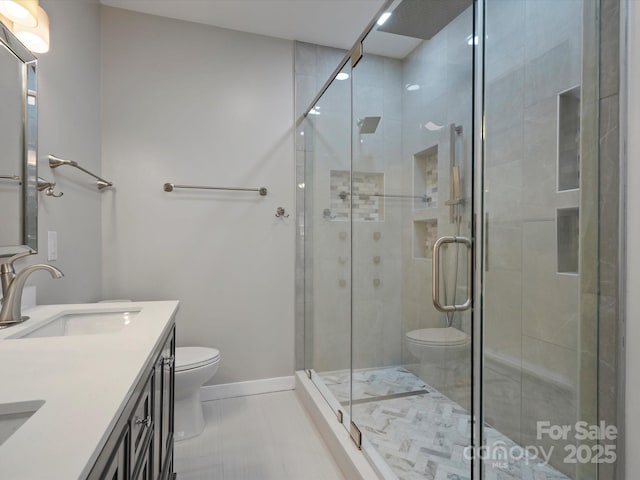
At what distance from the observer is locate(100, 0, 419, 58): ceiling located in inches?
84.2

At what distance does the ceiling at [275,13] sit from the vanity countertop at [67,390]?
201 centimetres

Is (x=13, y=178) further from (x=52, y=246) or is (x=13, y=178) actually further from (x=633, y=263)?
(x=633, y=263)

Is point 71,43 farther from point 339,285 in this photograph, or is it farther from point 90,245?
point 339,285

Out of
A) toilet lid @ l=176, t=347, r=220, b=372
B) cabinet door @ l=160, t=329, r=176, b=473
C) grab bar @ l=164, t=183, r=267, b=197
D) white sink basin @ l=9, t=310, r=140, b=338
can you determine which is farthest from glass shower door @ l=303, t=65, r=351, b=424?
white sink basin @ l=9, t=310, r=140, b=338

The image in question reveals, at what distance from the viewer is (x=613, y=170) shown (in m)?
0.90

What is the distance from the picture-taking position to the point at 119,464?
65 cm

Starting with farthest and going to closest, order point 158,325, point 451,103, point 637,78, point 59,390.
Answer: point 451,103
point 158,325
point 637,78
point 59,390

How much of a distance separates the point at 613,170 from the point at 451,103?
661 millimetres

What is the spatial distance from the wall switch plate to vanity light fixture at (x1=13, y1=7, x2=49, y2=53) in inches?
29.9

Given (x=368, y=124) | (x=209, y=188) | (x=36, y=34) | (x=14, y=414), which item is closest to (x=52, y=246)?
(x=36, y=34)

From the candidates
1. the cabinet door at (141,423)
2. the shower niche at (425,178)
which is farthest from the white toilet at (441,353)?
the cabinet door at (141,423)

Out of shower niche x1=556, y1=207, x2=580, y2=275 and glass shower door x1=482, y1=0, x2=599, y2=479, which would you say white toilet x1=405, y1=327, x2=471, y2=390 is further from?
shower niche x1=556, y1=207, x2=580, y2=275

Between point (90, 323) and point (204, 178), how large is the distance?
4.20 feet

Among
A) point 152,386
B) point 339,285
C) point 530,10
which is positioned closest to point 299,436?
point 339,285
